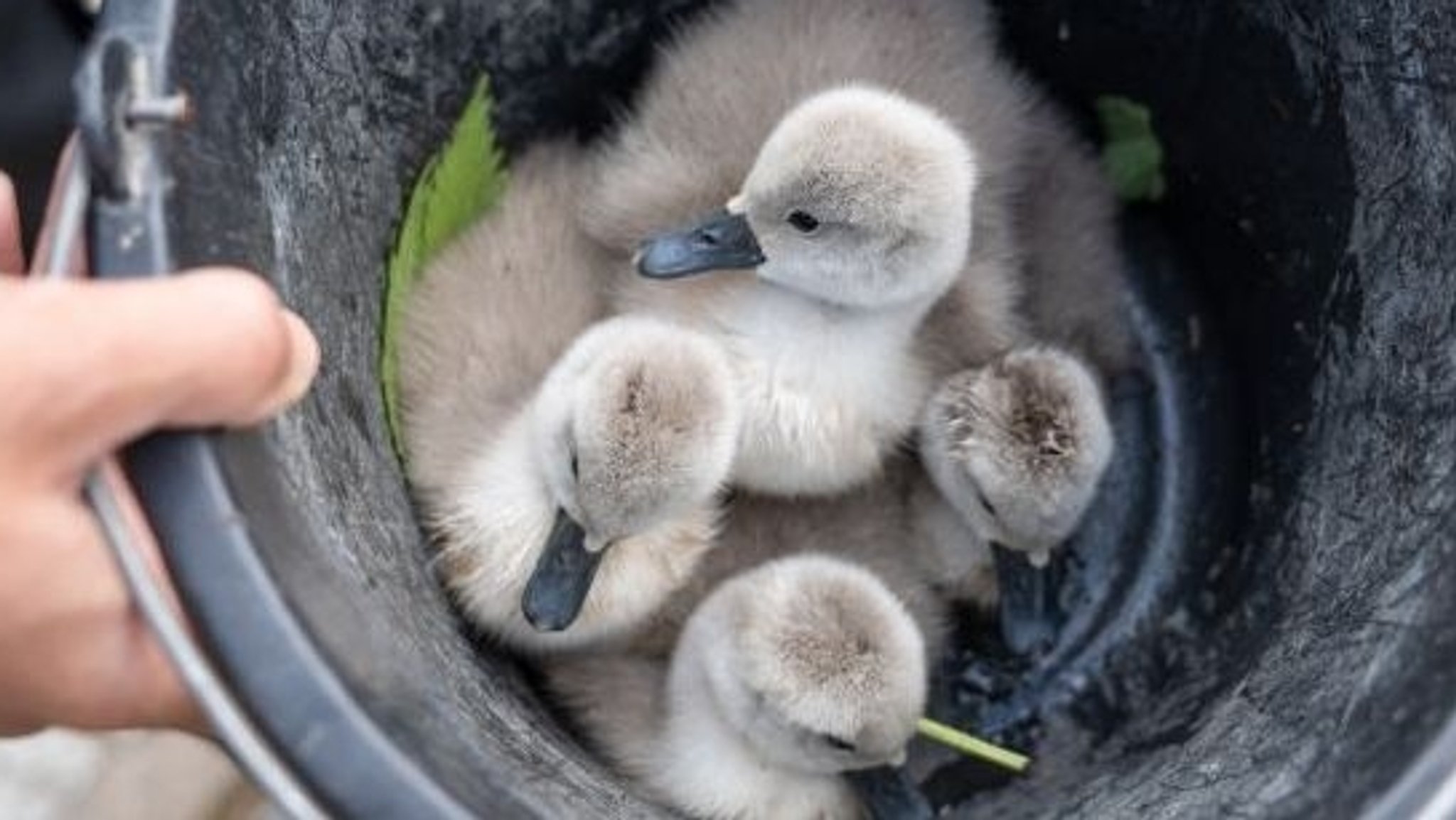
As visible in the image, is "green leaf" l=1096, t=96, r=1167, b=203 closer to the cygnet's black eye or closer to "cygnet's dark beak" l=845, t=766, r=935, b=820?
the cygnet's black eye

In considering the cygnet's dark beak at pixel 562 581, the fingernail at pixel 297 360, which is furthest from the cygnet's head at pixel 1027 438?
the fingernail at pixel 297 360

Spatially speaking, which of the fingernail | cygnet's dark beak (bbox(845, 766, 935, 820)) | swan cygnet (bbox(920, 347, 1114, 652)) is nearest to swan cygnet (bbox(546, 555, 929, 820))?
cygnet's dark beak (bbox(845, 766, 935, 820))

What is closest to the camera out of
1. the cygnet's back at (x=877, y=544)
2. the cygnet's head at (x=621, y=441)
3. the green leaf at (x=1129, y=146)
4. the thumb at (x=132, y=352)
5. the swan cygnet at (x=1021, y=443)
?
the thumb at (x=132, y=352)

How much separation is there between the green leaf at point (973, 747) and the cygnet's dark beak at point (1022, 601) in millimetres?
88

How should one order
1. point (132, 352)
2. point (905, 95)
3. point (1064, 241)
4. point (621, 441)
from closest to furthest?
point (132, 352)
point (621, 441)
point (905, 95)
point (1064, 241)

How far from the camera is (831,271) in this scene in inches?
52.2

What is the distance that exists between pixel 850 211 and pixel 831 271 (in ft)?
0.19

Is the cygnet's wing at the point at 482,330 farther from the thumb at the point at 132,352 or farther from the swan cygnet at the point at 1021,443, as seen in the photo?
the thumb at the point at 132,352

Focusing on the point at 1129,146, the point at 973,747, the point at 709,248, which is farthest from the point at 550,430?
the point at 1129,146

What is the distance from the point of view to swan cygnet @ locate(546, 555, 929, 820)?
4.10 feet

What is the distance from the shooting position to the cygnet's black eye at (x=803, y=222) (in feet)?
4.25

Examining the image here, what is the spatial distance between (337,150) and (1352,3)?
2.27ft

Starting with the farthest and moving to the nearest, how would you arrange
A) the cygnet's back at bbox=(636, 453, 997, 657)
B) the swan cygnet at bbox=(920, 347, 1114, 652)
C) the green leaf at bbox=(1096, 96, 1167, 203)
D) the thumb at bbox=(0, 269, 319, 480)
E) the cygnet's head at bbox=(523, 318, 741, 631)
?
the green leaf at bbox=(1096, 96, 1167, 203) < the cygnet's back at bbox=(636, 453, 997, 657) < the swan cygnet at bbox=(920, 347, 1114, 652) < the cygnet's head at bbox=(523, 318, 741, 631) < the thumb at bbox=(0, 269, 319, 480)

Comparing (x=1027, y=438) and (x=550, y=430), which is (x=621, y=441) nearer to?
(x=550, y=430)
